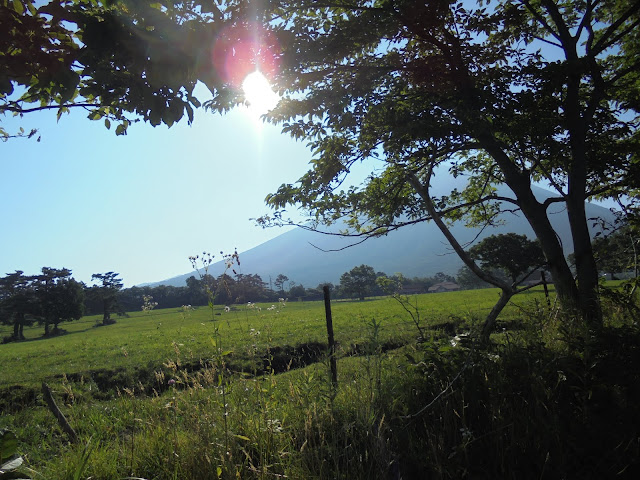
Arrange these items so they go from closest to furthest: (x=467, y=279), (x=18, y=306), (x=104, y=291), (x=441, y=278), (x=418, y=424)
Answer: (x=418, y=424) < (x=18, y=306) < (x=104, y=291) < (x=467, y=279) < (x=441, y=278)

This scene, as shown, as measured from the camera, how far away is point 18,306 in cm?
5622

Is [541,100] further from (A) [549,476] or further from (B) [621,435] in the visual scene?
(A) [549,476]

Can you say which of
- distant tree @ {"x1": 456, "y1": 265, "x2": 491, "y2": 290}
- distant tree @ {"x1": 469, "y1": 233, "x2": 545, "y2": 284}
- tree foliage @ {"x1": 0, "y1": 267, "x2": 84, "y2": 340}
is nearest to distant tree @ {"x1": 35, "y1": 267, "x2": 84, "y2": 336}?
tree foliage @ {"x1": 0, "y1": 267, "x2": 84, "y2": 340}

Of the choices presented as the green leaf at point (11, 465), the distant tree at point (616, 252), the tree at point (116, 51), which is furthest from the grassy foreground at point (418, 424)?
the distant tree at point (616, 252)

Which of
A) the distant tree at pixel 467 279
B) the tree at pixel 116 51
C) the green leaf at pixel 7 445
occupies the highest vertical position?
the tree at pixel 116 51

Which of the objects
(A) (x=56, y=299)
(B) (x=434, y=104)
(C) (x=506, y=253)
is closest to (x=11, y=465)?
(B) (x=434, y=104)

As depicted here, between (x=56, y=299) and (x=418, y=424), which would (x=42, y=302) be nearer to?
(x=56, y=299)

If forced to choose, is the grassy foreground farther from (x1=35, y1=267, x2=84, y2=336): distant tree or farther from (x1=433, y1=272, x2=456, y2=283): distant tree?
(x1=433, y1=272, x2=456, y2=283): distant tree

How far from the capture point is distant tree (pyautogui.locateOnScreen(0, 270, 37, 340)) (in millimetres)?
55406

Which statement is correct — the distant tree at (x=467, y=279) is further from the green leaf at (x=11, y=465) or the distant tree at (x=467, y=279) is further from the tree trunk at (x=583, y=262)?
the green leaf at (x=11, y=465)

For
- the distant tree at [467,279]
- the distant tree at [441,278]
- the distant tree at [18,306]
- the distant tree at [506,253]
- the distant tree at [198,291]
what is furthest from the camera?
the distant tree at [441,278]

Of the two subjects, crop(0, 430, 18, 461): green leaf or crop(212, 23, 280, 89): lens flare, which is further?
crop(212, 23, 280, 89): lens flare

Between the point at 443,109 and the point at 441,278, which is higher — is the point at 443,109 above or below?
above

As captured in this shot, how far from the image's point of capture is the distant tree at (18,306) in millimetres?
55406
